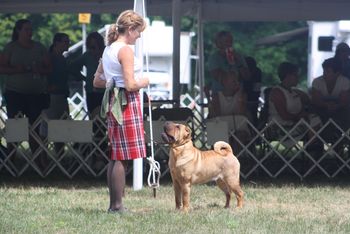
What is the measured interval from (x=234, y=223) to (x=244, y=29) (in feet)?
92.7

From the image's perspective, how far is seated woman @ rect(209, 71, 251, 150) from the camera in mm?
9703

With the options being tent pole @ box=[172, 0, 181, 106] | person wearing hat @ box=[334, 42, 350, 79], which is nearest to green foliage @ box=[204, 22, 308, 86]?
tent pole @ box=[172, 0, 181, 106]

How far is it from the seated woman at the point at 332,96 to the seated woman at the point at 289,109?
154mm

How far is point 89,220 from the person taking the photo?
646 cm

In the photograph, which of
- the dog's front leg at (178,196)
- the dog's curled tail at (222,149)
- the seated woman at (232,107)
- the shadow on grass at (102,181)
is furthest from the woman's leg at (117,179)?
the seated woman at (232,107)

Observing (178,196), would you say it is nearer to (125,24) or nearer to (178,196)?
(178,196)

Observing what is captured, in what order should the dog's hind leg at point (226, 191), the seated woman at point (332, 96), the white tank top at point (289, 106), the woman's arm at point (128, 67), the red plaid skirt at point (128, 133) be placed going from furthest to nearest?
the seated woman at point (332, 96) → the white tank top at point (289, 106) → the dog's hind leg at point (226, 191) → the red plaid skirt at point (128, 133) → the woman's arm at point (128, 67)

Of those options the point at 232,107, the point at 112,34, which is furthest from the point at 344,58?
the point at 112,34

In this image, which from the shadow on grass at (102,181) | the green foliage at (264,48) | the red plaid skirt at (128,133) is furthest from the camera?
the green foliage at (264,48)

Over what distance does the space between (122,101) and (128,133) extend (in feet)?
0.77

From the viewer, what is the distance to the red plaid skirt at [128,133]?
6.58 m

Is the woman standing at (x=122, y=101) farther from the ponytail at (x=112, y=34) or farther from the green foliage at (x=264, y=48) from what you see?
the green foliage at (x=264, y=48)

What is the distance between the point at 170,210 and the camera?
22.9ft

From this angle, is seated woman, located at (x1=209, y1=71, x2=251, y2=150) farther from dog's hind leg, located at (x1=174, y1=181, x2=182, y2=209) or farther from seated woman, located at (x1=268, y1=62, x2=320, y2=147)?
dog's hind leg, located at (x1=174, y1=181, x2=182, y2=209)
